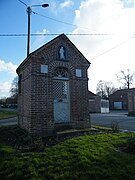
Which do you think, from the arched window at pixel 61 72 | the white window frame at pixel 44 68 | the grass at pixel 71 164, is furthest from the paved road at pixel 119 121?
the grass at pixel 71 164

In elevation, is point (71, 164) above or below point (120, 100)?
below

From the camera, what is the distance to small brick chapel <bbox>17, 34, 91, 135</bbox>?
10.1 metres

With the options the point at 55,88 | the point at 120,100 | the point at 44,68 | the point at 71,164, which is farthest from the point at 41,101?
the point at 120,100

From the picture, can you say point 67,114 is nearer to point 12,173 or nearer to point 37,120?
point 37,120

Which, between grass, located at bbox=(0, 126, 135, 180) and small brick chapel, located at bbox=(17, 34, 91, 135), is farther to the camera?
small brick chapel, located at bbox=(17, 34, 91, 135)

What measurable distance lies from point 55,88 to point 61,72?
103 centimetres

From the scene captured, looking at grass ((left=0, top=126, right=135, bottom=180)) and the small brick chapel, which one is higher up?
the small brick chapel

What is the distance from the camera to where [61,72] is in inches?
449

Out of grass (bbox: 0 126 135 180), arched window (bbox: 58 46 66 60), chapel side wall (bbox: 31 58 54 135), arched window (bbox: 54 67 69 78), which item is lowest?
grass (bbox: 0 126 135 180)

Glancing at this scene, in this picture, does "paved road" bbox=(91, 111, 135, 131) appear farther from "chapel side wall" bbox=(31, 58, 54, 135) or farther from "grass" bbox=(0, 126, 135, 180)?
"grass" bbox=(0, 126, 135, 180)

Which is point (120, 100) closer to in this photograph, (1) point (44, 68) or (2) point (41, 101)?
(1) point (44, 68)

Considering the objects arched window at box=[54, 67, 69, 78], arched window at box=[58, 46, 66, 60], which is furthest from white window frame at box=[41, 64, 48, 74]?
arched window at box=[58, 46, 66, 60]

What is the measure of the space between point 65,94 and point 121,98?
2022 inches

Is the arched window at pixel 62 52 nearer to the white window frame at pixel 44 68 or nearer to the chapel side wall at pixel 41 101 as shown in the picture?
the white window frame at pixel 44 68
